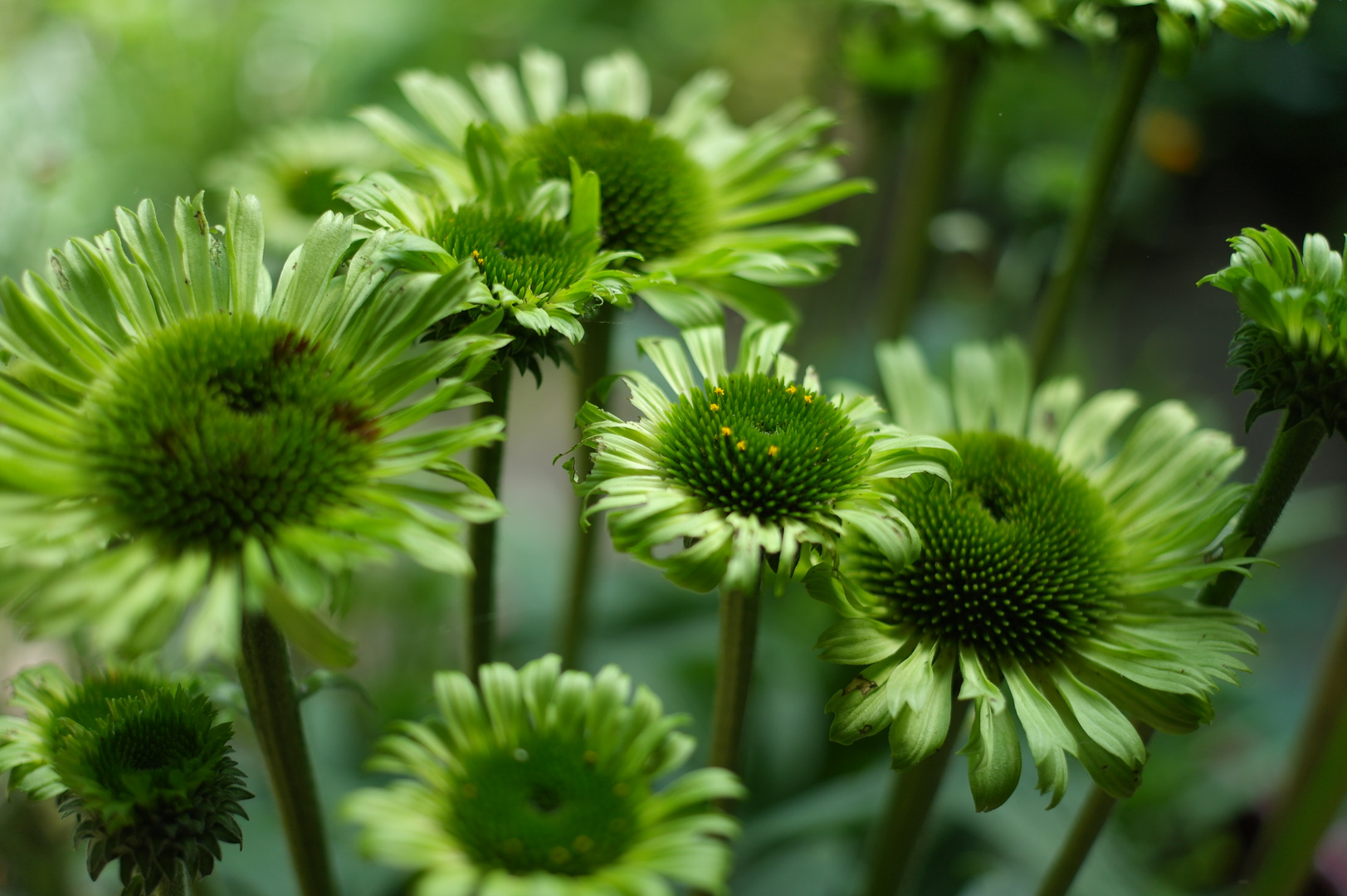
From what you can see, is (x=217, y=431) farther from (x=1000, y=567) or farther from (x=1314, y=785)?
(x=1314, y=785)

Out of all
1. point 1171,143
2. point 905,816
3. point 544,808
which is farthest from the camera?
point 1171,143

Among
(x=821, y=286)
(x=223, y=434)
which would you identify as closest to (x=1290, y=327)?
(x=223, y=434)

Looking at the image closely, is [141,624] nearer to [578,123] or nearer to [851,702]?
[851,702]

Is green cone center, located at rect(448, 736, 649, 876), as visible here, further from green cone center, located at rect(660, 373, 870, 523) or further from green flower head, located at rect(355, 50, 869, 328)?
green flower head, located at rect(355, 50, 869, 328)

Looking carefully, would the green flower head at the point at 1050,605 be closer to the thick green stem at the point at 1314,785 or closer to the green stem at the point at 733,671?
the green stem at the point at 733,671

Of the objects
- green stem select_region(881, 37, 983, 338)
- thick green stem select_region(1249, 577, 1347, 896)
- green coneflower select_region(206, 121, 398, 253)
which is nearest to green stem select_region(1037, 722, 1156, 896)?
thick green stem select_region(1249, 577, 1347, 896)

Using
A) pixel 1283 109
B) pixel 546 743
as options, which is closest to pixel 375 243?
pixel 546 743

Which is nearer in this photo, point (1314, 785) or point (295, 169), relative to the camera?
point (1314, 785)
